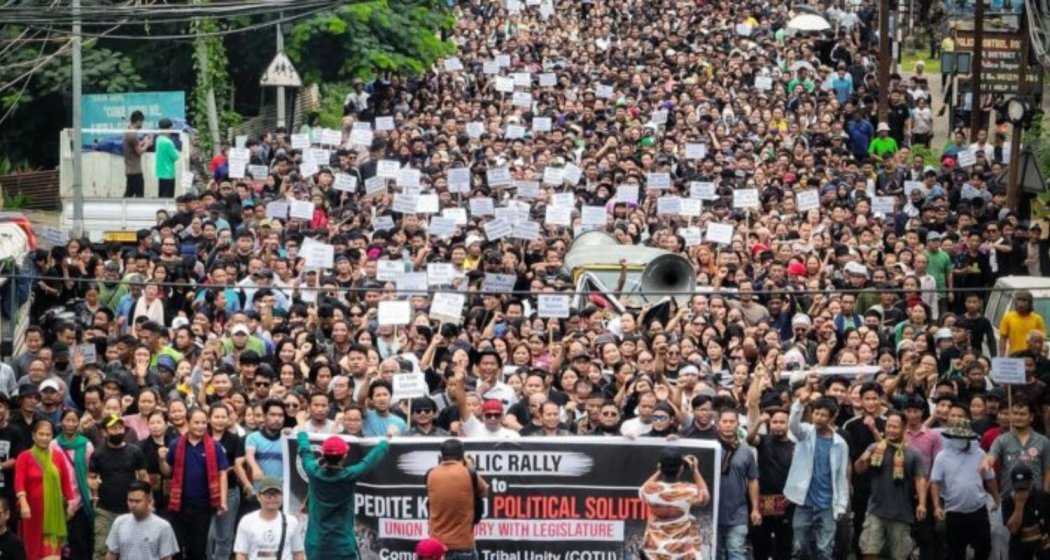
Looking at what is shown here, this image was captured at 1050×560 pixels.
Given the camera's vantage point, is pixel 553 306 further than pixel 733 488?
Yes

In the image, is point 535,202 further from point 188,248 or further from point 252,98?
point 252,98

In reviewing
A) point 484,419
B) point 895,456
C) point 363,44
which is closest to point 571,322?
point 484,419

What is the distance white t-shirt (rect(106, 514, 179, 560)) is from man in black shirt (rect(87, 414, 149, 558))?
1.79ft

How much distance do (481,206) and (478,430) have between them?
1062 centimetres

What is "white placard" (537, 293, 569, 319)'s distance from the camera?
25.3m

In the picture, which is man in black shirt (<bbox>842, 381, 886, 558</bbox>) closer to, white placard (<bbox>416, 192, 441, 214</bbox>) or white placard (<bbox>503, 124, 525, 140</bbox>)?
white placard (<bbox>416, 192, 441, 214</bbox>)

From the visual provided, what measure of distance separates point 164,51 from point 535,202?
1284 cm

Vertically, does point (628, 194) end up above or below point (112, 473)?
above

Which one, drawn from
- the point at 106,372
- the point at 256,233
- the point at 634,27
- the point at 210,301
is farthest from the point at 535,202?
the point at 634,27

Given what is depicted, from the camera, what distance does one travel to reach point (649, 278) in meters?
27.8

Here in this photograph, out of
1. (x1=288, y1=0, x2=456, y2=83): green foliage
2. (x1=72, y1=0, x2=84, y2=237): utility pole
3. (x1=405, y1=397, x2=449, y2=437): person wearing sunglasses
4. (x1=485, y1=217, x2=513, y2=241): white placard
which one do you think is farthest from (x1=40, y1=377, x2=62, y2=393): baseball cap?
(x1=288, y1=0, x2=456, y2=83): green foliage

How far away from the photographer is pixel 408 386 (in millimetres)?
21469

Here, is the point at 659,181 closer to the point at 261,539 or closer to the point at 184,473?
the point at 184,473

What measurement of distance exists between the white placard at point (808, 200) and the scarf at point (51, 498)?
42.2 ft
